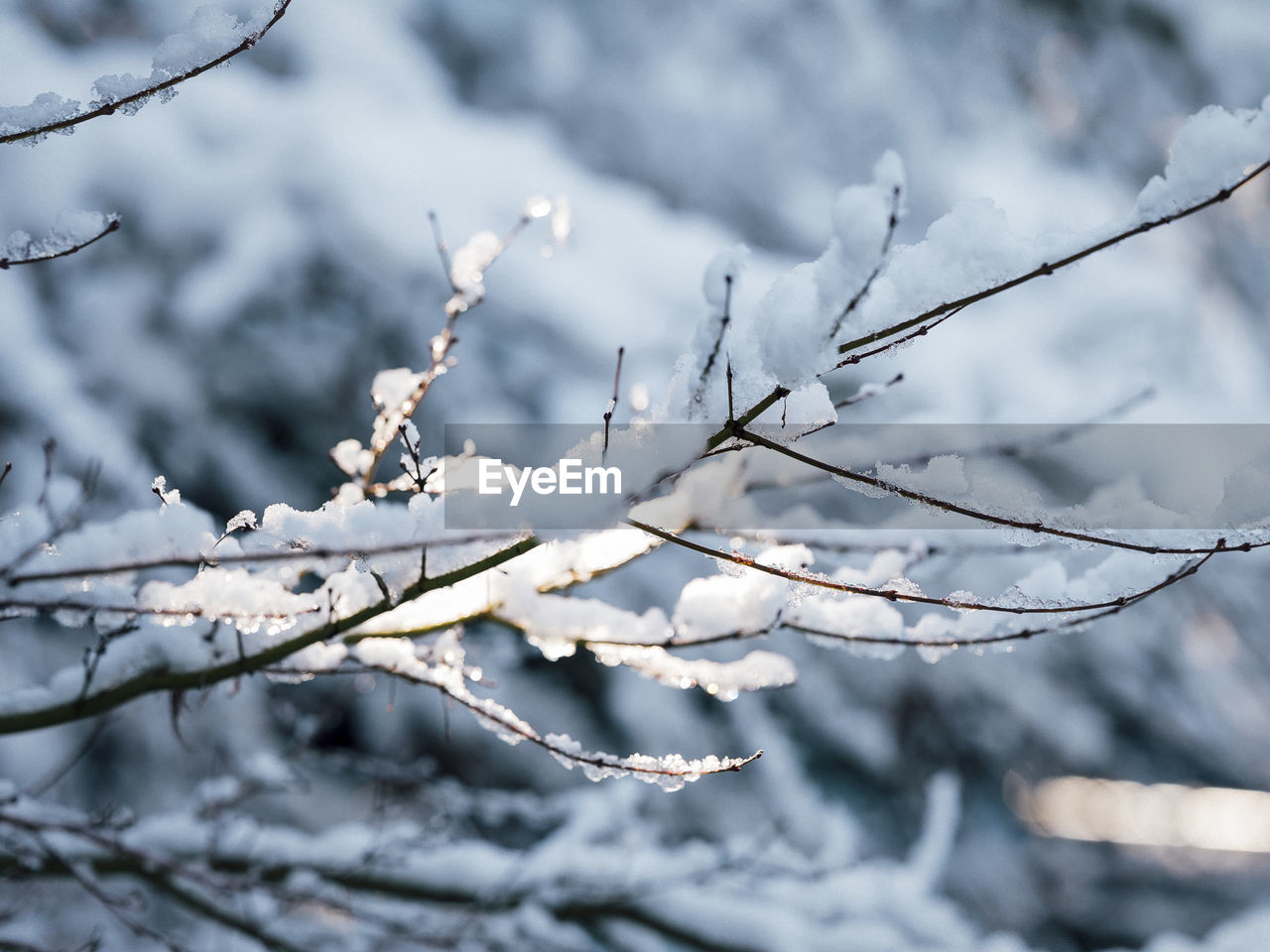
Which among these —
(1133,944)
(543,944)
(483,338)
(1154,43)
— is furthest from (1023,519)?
(1133,944)

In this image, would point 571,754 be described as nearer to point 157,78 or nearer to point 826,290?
point 826,290

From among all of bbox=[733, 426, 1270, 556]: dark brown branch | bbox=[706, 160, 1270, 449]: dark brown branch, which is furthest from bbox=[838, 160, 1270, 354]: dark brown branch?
bbox=[733, 426, 1270, 556]: dark brown branch

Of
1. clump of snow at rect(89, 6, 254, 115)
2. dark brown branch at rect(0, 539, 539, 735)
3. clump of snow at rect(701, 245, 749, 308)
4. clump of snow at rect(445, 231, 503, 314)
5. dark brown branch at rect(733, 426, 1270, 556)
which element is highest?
clump of snow at rect(445, 231, 503, 314)

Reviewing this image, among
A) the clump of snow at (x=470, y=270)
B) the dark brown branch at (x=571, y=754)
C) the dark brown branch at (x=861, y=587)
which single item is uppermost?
the clump of snow at (x=470, y=270)

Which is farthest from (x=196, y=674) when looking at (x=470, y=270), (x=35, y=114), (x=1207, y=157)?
(x=1207, y=157)

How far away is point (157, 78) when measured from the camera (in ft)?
2.60

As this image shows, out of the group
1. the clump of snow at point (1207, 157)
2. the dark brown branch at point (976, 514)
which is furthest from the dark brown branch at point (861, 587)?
the clump of snow at point (1207, 157)

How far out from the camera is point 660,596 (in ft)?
9.54

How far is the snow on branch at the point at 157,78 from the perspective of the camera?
0.78 m

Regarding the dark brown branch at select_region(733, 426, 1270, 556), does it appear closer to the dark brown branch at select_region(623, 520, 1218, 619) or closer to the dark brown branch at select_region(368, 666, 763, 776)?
the dark brown branch at select_region(623, 520, 1218, 619)

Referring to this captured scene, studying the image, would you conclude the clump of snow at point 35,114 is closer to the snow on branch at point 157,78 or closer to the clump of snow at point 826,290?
the snow on branch at point 157,78

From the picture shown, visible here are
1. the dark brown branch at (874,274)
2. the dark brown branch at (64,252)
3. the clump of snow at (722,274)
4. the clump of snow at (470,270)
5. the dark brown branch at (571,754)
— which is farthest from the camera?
the clump of snow at (470,270)

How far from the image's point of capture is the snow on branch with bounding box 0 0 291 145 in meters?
0.78

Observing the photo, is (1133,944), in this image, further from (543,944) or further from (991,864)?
(543,944)
